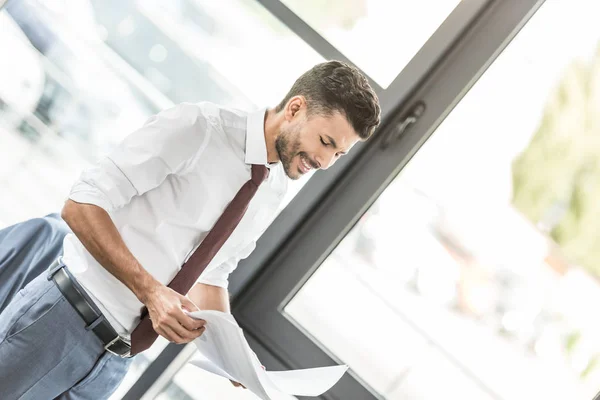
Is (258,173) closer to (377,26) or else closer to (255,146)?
(255,146)

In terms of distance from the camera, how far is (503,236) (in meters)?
2.00

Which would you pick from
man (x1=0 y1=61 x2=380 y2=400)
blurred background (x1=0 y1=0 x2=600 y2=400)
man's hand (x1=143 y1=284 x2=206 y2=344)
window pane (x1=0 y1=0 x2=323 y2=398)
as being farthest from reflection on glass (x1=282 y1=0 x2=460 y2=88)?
man's hand (x1=143 y1=284 x2=206 y2=344)

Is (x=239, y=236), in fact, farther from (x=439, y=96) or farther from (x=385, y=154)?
(x=439, y=96)

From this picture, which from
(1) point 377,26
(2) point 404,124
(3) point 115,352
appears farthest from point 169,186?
(1) point 377,26

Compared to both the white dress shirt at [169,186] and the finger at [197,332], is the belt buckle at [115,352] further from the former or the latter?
the finger at [197,332]

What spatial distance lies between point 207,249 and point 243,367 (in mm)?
300

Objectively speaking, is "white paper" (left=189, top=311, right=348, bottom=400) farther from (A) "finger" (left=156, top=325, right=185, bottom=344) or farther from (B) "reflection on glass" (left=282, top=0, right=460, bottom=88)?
(B) "reflection on glass" (left=282, top=0, right=460, bottom=88)

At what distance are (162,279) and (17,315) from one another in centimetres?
31

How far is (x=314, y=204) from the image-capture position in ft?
6.58

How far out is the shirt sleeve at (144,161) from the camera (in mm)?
1300

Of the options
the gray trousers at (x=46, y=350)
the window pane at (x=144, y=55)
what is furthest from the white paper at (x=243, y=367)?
the window pane at (x=144, y=55)

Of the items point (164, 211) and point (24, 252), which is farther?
point (24, 252)

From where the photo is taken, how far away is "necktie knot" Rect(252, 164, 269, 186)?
58.4 inches

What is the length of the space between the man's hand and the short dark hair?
0.49 meters
